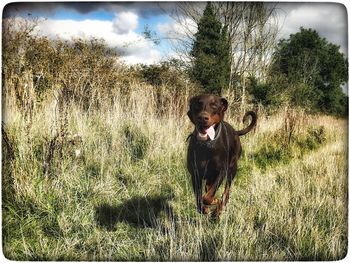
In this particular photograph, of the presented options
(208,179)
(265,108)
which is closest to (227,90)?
(265,108)

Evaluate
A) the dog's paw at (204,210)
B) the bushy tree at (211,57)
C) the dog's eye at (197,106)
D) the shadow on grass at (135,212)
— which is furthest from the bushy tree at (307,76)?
the shadow on grass at (135,212)

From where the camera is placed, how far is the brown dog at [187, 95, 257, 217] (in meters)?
3.86

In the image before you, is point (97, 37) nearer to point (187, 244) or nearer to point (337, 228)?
point (187, 244)

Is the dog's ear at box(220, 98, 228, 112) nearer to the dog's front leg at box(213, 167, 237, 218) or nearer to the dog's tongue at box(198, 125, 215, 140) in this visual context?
the dog's tongue at box(198, 125, 215, 140)

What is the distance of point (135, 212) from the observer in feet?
13.2

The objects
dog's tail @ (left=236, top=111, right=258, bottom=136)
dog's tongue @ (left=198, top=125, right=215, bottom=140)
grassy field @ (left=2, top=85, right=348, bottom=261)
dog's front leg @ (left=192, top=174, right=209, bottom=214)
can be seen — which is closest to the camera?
grassy field @ (left=2, top=85, right=348, bottom=261)

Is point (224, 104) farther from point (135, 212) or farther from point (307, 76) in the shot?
point (135, 212)

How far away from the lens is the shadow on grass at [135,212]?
3.95m

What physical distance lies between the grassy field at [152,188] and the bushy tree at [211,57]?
0.83 feet

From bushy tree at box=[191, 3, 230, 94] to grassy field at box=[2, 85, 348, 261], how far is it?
0.25m

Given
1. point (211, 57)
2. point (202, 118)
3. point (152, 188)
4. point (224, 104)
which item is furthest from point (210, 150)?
point (211, 57)

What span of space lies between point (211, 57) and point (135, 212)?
1398 mm

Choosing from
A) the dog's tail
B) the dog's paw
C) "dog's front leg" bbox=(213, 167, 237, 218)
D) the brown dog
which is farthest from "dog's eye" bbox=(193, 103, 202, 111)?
the dog's paw

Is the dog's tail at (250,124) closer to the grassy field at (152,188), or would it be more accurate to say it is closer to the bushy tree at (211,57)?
the grassy field at (152,188)
